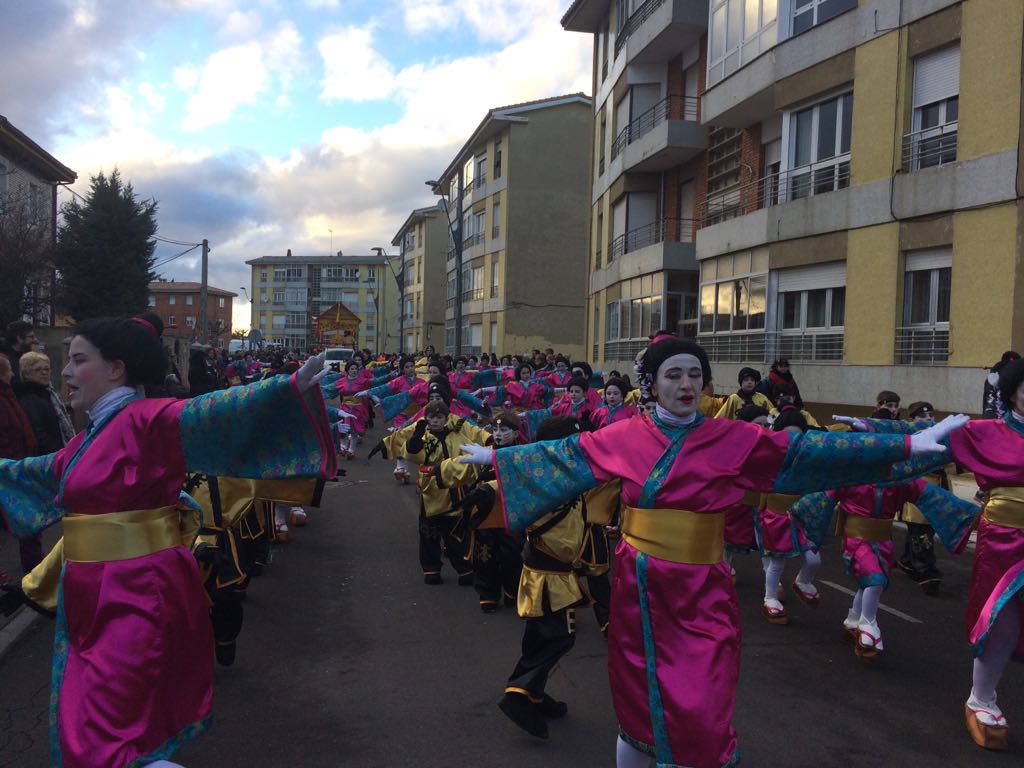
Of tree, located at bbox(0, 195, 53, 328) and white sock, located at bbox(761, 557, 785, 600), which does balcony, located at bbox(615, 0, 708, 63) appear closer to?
tree, located at bbox(0, 195, 53, 328)

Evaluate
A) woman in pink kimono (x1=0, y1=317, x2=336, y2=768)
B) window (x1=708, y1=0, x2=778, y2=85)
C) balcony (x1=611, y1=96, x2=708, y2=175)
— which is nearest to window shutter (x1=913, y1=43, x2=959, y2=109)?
window (x1=708, y1=0, x2=778, y2=85)

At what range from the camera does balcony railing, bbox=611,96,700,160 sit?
23891 mm

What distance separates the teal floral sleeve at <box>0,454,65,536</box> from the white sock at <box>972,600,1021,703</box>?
4.67m

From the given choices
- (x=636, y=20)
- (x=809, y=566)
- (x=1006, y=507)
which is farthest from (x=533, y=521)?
(x=636, y=20)

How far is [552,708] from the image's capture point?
484 cm

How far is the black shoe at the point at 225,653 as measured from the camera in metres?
5.52

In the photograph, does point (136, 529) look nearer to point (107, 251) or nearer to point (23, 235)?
point (23, 235)

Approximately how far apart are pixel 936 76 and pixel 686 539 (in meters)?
13.6

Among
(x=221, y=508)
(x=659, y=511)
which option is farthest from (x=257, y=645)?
(x=659, y=511)

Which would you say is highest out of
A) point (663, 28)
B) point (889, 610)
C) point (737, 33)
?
point (663, 28)

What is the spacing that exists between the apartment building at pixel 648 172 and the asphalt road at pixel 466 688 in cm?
1644

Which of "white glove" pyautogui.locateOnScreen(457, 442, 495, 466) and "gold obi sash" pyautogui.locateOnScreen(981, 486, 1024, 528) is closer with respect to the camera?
"white glove" pyautogui.locateOnScreen(457, 442, 495, 466)

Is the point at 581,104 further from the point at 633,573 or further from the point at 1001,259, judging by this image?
the point at 633,573

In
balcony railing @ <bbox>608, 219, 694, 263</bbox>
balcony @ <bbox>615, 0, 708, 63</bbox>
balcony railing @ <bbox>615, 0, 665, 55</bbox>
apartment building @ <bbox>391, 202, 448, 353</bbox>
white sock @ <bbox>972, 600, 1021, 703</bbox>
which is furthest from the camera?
apartment building @ <bbox>391, 202, 448, 353</bbox>
